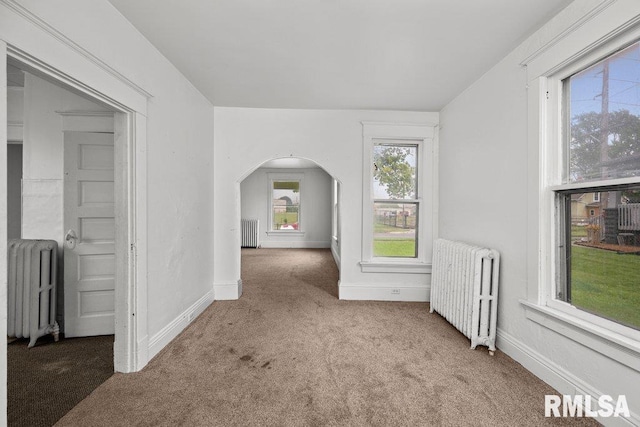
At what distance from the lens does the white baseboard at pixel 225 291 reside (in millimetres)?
3332

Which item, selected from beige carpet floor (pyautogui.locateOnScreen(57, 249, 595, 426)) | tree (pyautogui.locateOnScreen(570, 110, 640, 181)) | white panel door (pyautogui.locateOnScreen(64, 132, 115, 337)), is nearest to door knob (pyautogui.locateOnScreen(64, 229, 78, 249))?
white panel door (pyautogui.locateOnScreen(64, 132, 115, 337))

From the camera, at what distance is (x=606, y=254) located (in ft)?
5.07

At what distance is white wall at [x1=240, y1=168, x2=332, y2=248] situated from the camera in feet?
26.1

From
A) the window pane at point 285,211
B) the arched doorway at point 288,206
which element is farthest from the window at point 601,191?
the window pane at point 285,211

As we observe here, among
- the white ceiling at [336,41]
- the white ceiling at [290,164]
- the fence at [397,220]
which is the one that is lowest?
the fence at [397,220]

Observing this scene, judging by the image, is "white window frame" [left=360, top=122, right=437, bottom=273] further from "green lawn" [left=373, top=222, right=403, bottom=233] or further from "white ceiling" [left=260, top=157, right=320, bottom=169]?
"white ceiling" [left=260, top=157, right=320, bottom=169]

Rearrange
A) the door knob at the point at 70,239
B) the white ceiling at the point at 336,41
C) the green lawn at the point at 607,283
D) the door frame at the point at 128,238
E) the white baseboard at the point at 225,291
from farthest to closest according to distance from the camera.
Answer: the white baseboard at the point at 225,291
the door knob at the point at 70,239
the door frame at the point at 128,238
the white ceiling at the point at 336,41
the green lawn at the point at 607,283

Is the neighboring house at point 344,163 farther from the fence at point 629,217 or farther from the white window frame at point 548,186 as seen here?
the fence at point 629,217

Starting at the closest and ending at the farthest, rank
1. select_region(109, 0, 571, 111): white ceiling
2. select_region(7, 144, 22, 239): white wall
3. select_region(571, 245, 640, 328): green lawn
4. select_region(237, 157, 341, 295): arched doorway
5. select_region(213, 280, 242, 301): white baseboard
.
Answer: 1. select_region(571, 245, 640, 328): green lawn
2. select_region(109, 0, 571, 111): white ceiling
3. select_region(213, 280, 242, 301): white baseboard
4. select_region(7, 144, 22, 239): white wall
5. select_region(237, 157, 341, 295): arched doorway

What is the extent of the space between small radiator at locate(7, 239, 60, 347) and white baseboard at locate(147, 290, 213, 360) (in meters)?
1.08

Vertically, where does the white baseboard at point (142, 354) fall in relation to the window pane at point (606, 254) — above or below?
below

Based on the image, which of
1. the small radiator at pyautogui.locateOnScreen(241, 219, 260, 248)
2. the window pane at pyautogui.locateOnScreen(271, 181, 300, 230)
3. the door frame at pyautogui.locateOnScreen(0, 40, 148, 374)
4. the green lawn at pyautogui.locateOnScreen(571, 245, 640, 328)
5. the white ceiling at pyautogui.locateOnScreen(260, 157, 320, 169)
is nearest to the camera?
the green lawn at pyautogui.locateOnScreen(571, 245, 640, 328)

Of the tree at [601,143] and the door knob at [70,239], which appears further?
the door knob at [70,239]

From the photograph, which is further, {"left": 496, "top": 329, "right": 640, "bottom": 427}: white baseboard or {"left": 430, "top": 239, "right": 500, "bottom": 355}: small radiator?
{"left": 430, "top": 239, "right": 500, "bottom": 355}: small radiator
